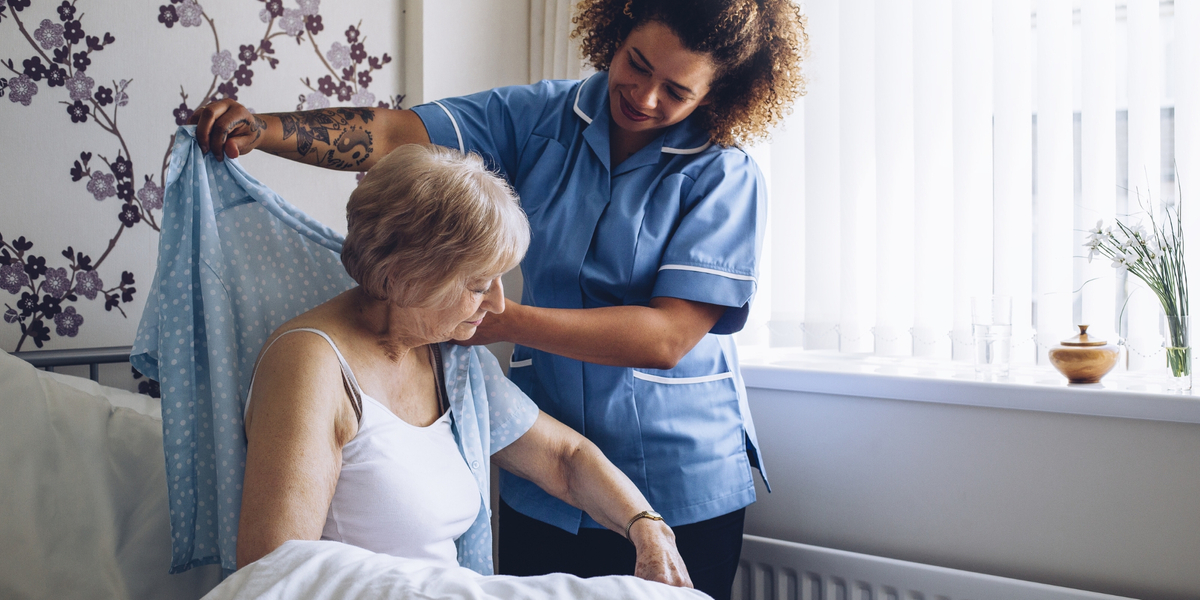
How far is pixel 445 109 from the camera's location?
4.83 feet

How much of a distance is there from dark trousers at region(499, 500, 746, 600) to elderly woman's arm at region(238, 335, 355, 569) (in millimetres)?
613

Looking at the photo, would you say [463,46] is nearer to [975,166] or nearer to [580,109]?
[580,109]

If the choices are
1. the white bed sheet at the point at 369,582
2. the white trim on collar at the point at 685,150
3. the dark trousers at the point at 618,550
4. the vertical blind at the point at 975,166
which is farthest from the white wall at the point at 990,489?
the white bed sheet at the point at 369,582

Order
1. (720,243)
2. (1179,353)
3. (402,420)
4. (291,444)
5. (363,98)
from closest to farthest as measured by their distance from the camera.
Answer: (291,444) < (402,420) < (720,243) < (1179,353) < (363,98)

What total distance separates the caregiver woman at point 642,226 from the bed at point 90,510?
45cm

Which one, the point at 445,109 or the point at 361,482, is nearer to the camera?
the point at 361,482

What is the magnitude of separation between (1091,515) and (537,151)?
1.36 m

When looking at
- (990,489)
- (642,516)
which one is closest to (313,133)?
(642,516)

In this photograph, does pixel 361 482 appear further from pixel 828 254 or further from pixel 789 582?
pixel 828 254

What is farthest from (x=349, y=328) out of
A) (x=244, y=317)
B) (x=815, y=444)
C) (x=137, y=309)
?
(x=815, y=444)

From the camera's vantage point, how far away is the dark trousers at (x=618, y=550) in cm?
148

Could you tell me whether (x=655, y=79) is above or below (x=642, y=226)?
above

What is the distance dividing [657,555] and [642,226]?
56cm

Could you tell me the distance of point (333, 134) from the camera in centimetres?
130
